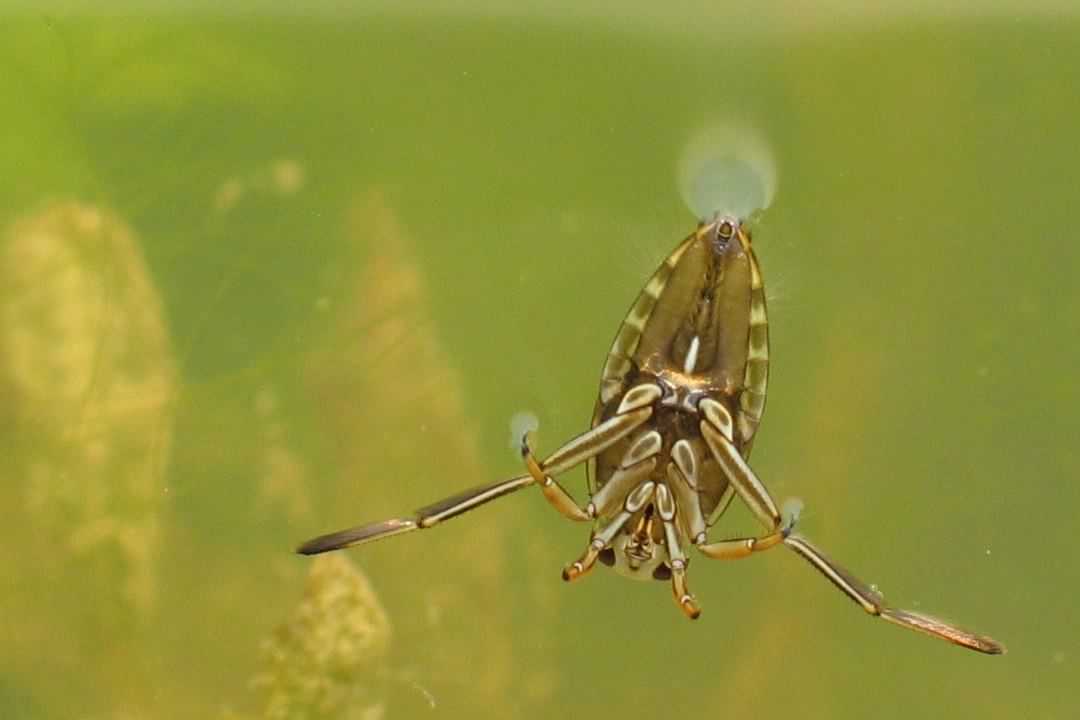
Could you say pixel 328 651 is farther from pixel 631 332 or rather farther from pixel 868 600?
pixel 868 600

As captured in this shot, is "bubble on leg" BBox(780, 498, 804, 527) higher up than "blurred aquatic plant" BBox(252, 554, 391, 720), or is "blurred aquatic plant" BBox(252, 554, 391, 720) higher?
"bubble on leg" BBox(780, 498, 804, 527)

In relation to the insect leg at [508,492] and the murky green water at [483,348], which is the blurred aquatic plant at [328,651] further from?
the insect leg at [508,492]

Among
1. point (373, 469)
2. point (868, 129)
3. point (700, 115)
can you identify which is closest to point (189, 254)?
point (373, 469)

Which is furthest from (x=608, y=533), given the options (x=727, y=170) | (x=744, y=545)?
(x=727, y=170)

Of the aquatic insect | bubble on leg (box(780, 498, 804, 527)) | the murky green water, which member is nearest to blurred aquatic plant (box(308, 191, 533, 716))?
the murky green water

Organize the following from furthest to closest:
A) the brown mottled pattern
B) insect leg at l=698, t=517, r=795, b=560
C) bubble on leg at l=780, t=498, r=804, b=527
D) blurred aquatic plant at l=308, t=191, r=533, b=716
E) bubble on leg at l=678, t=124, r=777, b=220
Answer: blurred aquatic plant at l=308, t=191, r=533, b=716 < bubble on leg at l=678, t=124, r=777, b=220 < bubble on leg at l=780, t=498, r=804, b=527 < the brown mottled pattern < insect leg at l=698, t=517, r=795, b=560

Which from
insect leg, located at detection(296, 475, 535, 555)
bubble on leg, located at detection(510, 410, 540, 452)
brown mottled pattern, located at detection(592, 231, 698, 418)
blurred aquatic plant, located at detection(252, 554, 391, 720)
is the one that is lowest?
blurred aquatic plant, located at detection(252, 554, 391, 720)

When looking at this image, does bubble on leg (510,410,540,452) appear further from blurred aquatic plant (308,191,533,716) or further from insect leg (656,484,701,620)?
insect leg (656,484,701,620)

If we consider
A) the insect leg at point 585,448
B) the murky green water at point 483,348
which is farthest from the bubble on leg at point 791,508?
the insect leg at point 585,448

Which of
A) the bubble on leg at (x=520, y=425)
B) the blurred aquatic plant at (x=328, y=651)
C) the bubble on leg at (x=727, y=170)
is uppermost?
the bubble on leg at (x=727, y=170)
